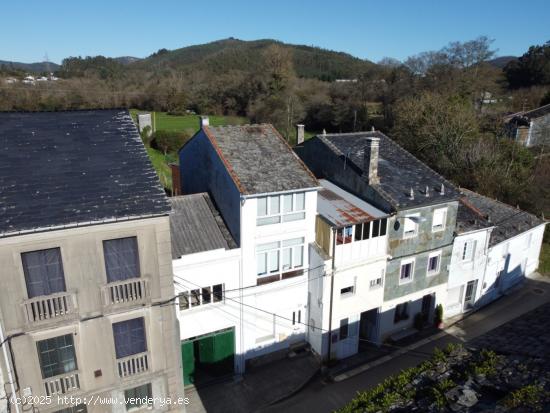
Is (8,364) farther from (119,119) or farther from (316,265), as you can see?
(316,265)

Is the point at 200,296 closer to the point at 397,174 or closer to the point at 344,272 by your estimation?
the point at 344,272

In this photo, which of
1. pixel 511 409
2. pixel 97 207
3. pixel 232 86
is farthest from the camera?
pixel 232 86

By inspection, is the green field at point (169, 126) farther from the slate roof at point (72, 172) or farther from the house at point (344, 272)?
the slate roof at point (72, 172)

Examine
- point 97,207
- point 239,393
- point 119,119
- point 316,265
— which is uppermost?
point 119,119

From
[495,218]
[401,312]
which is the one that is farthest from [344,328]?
[495,218]

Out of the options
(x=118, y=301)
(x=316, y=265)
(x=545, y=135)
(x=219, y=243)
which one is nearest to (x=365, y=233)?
(x=316, y=265)
